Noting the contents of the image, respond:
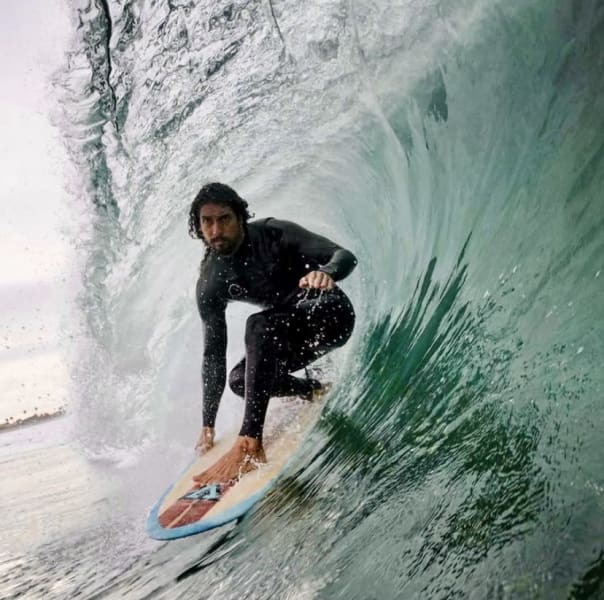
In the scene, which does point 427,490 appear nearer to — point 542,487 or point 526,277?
point 542,487

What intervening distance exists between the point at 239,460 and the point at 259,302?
35.2 inches

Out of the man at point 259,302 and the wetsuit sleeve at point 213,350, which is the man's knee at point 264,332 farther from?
the wetsuit sleeve at point 213,350

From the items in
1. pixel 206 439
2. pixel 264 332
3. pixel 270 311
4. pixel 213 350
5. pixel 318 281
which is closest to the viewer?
pixel 318 281

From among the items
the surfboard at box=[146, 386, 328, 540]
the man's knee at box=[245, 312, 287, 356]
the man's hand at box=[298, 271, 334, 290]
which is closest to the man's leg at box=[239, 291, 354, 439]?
the man's knee at box=[245, 312, 287, 356]

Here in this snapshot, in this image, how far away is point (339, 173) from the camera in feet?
19.0

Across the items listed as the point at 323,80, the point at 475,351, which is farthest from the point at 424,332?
the point at 323,80

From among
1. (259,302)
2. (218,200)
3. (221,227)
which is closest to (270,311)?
(259,302)

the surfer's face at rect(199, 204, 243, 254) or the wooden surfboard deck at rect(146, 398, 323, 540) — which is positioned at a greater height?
the surfer's face at rect(199, 204, 243, 254)

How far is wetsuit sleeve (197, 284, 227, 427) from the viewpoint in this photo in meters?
3.67

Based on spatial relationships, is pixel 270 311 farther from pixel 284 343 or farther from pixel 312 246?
pixel 312 246

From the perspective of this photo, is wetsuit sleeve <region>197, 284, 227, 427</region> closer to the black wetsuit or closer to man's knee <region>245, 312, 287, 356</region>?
the black wetsuit

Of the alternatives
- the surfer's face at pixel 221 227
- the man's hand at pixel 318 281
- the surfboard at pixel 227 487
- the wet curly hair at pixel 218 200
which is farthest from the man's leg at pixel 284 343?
the wet curly hair at pixel 218 200

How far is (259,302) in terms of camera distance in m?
3.72

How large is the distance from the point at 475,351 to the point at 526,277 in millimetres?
393
